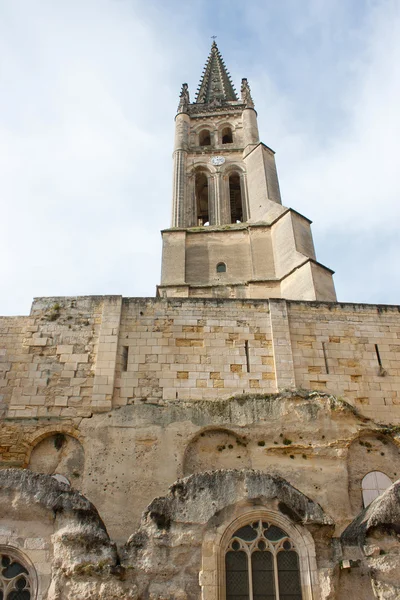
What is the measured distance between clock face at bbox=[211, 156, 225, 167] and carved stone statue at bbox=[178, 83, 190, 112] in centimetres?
531

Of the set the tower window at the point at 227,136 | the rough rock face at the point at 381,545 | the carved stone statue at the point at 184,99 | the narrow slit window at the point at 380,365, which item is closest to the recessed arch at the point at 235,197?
the tower window at the point at 227,136

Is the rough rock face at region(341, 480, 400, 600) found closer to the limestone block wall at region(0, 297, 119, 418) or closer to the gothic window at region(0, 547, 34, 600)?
the gothic window at region(0, 547, 34, 600)

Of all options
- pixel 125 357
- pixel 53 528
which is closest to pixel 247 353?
pixel 125 357

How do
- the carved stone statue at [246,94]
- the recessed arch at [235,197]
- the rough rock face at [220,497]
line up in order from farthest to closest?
the carved stone statue at [246,94], the recessed arch at [235,197], the rough rock face at [220,497]

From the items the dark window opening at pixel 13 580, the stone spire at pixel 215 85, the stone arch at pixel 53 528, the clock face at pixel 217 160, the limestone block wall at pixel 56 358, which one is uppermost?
the stone spire at pixel 215 85

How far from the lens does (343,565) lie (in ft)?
20.7

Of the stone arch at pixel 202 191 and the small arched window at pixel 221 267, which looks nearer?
the small arched window at pixel 221 267

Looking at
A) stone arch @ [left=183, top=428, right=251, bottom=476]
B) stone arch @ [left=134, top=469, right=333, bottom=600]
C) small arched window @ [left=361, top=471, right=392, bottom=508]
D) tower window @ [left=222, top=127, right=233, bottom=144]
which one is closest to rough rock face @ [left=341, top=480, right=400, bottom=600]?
stone arch @ [left=134, top=469, right=333, bottom=600]

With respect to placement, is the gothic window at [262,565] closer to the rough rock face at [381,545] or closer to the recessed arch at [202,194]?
the rough rock face at [381,545]

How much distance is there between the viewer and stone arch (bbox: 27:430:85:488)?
32.8 feet

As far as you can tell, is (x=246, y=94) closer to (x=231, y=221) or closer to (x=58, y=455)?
(x=231, y=221)

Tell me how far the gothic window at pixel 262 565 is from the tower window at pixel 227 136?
27545mm

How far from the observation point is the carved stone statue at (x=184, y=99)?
3196 centimetres

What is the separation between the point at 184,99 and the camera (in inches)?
1304
